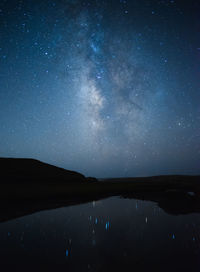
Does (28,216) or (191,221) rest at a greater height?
(191,221)

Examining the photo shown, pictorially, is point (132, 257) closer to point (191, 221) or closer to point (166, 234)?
point (166, 234)

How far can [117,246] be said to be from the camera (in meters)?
9.07

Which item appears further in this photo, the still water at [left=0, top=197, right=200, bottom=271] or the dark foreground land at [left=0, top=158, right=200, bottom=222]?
the dark foreground land at [left=0, top=158, right=200, bottom=222]

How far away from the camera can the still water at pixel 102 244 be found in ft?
23.1

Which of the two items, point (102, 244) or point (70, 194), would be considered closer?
point (102, 244)

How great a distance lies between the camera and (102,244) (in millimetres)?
9461

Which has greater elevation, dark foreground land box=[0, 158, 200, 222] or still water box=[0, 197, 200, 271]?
still water box=[0, 197, 200, 271]

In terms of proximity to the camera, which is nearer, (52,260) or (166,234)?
(52,260)

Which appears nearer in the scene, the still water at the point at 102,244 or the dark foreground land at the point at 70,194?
the still water at the point at 102,244

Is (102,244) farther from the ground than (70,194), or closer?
farther from the ground

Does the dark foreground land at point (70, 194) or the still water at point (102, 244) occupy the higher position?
the still water at point (102, 244)

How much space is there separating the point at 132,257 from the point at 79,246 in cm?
334

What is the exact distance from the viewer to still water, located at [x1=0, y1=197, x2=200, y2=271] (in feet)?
23.1

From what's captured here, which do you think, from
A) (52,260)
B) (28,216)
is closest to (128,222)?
(52,260)
